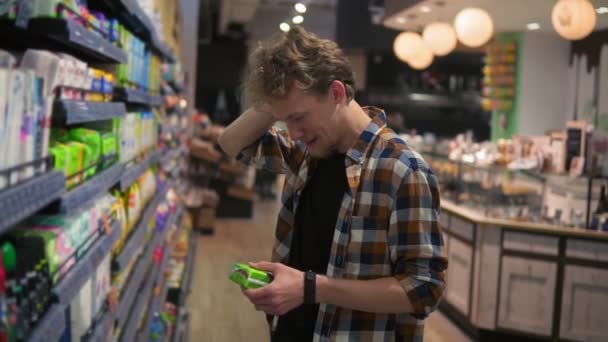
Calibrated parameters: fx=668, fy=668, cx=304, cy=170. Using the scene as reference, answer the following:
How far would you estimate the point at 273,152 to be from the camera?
2082mm

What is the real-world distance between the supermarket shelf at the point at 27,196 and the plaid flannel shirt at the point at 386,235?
71cm

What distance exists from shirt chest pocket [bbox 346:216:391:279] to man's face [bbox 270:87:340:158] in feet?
0.77

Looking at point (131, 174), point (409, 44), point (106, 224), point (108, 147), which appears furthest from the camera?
point (409, 44)

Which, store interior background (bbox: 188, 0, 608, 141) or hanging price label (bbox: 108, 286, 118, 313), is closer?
hanging price label (bbox: 108, 286, 118, 313)

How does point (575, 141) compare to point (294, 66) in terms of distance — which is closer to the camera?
point (294, 66)

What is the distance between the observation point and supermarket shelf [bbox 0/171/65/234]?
111 cm

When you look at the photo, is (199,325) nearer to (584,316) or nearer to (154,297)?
(154,297)

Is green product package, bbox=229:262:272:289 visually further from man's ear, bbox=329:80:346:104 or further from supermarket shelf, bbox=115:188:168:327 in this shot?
supermarket shelf, bbox=115:188:168:327

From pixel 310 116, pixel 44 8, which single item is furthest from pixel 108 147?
pixel 310 116

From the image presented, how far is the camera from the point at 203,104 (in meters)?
16.6

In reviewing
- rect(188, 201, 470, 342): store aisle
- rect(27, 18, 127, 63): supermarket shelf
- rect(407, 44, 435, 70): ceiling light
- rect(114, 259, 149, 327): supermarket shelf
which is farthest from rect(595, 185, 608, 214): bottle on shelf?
rect(27, 18, 127, 63): supermarket shelf

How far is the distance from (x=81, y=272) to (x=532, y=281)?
162 inches

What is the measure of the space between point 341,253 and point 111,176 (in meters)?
0.96

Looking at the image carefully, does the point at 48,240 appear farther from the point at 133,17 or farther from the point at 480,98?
the point at 480,98
